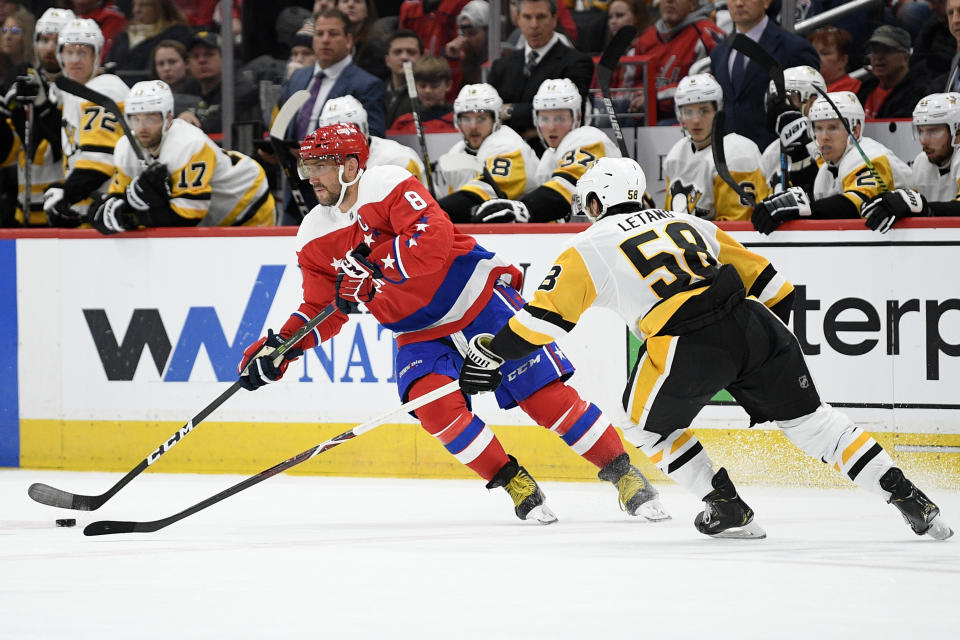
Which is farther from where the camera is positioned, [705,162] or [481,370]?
[705,162]

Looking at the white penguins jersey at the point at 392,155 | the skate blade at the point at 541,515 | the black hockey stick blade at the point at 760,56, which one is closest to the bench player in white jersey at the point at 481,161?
the white penguins jersey at the point at 392,155

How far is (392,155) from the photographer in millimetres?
5926

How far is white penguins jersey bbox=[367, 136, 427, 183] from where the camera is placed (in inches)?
233

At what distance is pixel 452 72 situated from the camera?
22.5ft

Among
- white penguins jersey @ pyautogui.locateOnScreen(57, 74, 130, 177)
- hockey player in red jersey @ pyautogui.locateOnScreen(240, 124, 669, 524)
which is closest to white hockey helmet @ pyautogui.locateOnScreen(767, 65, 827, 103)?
hockey player in red jersey @ pyautogui.locateOnScreen(240, 124, 669, 524)

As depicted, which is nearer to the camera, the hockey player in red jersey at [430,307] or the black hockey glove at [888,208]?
the hockey player in red jersey at [430,307]

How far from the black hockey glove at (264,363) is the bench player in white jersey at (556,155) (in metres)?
1.29

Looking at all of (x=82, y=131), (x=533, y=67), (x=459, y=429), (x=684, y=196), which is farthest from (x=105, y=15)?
(x=459, y=429)

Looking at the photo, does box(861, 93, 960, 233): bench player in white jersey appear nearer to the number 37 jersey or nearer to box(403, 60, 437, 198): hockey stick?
the number 37 jersey

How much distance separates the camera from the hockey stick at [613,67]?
5.82 metres

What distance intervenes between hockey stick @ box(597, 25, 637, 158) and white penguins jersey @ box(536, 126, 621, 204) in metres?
0.05

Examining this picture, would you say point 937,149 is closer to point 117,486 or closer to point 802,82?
point 802,82

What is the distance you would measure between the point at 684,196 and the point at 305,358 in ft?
5.37

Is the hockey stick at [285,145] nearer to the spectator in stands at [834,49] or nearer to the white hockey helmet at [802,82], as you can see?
the white hockey helmet at [802,82]
